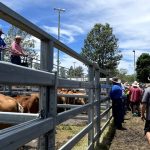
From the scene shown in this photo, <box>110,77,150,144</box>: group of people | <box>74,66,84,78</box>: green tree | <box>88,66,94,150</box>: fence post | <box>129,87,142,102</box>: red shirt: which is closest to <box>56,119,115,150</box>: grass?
<box>88,66,94,150</box>: fence post

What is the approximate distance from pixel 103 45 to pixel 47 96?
68.5 metres

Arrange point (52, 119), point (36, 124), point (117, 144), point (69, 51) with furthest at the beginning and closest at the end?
point (117, 144) → point (69, 51) → point (52, 119) → point (36, 124)

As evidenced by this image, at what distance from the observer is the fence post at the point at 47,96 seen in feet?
13.6

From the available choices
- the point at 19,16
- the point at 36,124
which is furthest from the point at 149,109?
the point at 19,16

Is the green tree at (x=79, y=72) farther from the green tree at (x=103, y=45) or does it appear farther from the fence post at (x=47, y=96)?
the green tree at (x=103, y=45)

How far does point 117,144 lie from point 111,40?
63980 mm

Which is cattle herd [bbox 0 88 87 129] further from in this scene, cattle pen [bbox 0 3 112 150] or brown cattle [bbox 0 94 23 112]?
cattle pen [bbox 0 3 112 150]

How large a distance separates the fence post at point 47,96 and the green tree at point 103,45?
215ft

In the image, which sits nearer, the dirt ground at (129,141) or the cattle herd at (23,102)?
the cattle herd at (23,102)

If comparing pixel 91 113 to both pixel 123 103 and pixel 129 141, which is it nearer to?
pixel 129 141

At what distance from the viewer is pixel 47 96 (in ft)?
13.7

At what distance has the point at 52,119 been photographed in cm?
419

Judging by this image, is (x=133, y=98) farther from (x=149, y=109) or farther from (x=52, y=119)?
(x=52, y=119)

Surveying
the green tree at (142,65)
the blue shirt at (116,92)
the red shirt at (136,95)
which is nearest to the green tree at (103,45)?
the green tree at (142,65)
